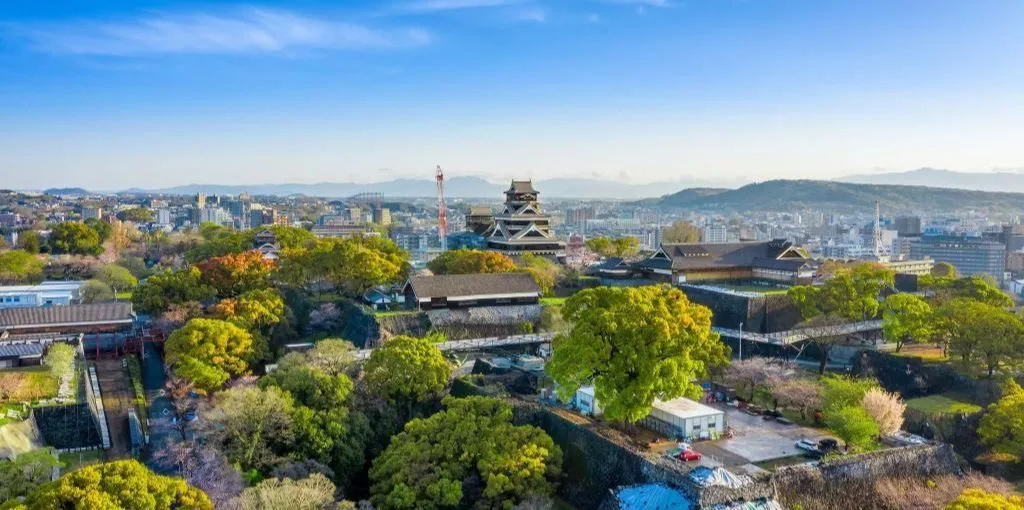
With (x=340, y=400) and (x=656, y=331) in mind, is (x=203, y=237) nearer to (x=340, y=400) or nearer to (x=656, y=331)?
(x=340, y=400)

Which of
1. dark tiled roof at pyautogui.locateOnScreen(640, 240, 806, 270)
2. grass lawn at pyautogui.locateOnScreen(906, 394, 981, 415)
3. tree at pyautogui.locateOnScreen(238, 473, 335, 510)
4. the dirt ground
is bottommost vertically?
the dirt ground

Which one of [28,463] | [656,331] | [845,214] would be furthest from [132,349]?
[845,214]

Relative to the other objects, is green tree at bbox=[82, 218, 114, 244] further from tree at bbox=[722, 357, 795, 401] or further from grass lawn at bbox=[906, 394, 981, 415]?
grass lawn at bbox=[906, 394, 981, 415]

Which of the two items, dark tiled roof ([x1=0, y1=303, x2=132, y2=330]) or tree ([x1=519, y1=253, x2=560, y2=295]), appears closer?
dark tiled roof ([x1=0, y1=303, x2=132, y2=330])

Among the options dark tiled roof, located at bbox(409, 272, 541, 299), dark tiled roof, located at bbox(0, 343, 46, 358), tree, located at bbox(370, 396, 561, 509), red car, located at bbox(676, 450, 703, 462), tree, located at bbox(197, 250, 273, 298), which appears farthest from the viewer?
tree, located at bbox(197, 250, 273, 298)

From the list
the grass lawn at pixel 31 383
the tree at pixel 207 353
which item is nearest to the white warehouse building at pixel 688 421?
the tree at pixel 207 353

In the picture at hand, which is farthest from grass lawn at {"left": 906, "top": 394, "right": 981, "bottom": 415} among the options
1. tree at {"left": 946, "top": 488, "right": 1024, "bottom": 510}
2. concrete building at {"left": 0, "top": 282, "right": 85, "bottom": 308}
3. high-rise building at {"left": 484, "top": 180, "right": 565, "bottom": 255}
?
concrete building at {"left": 0, "top": 282, "right": 85, "bottom": 308}

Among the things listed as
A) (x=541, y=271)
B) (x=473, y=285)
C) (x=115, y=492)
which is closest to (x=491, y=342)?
(x=473, y=285)
